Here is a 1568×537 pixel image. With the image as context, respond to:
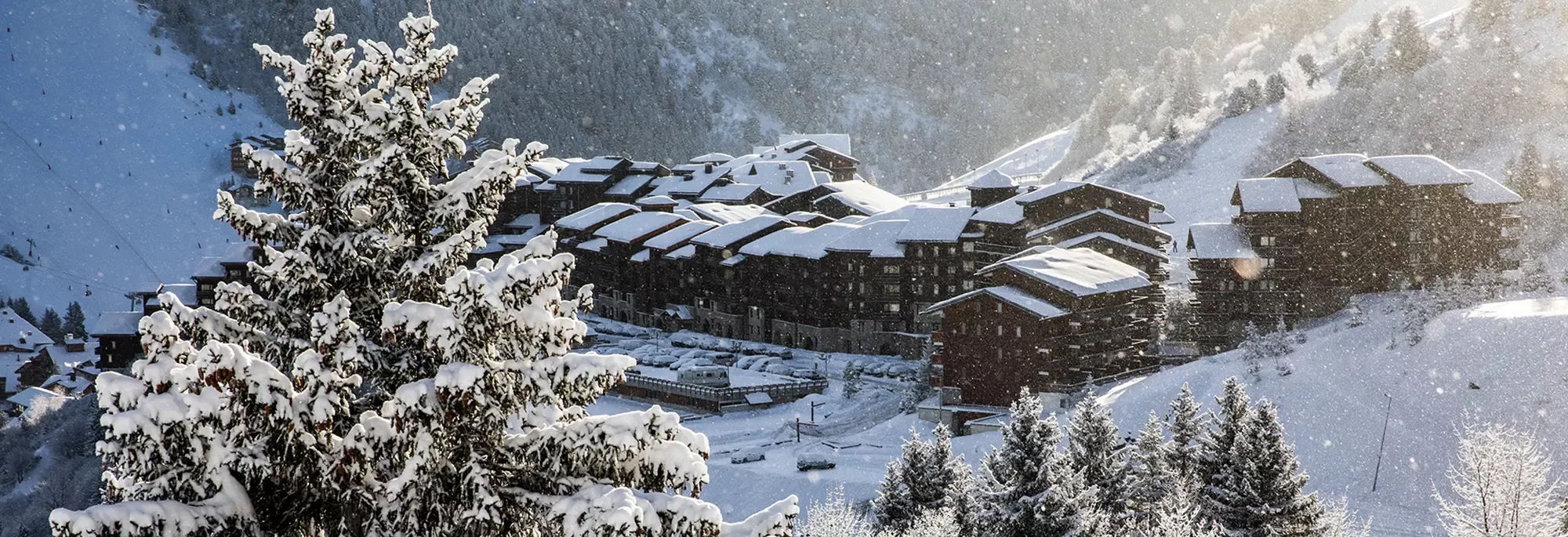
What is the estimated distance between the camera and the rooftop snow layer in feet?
210

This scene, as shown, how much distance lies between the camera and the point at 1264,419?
24.8 m

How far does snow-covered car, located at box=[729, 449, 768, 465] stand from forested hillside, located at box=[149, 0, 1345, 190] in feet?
391

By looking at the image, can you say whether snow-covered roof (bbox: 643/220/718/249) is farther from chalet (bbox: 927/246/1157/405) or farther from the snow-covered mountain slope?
the snow-covered mountain slope

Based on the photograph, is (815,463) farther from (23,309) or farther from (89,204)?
(89,204)

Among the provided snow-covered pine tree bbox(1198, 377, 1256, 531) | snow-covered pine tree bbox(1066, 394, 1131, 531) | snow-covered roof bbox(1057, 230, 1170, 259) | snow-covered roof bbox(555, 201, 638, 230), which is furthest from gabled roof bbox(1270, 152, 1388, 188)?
snow-covered roof bbox(555, 201, 638, 230)

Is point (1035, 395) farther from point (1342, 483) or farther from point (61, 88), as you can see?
point (61, 88)

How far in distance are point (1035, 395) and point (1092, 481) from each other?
52.9 ft

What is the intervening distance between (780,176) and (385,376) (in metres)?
80.4

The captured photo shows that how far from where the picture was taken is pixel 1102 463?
2766 cm

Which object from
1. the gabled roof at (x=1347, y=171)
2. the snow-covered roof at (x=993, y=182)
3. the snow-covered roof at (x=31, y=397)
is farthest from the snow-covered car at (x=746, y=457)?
the snow-covered roof at (x=31, y=397)

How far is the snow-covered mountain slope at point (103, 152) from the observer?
118 metres

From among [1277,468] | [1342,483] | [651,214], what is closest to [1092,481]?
[1277,468]

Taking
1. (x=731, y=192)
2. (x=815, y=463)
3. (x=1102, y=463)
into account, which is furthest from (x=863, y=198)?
(x=1102, y=463)

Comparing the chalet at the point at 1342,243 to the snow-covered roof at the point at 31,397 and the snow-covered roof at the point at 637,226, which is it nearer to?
the snow-covered roof at the point at 637,226
